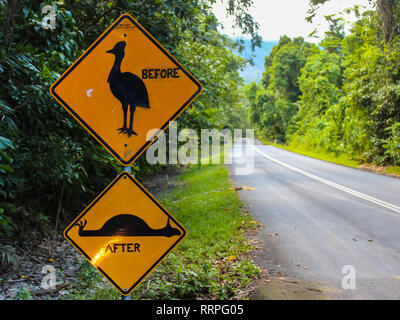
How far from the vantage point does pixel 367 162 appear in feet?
65.5

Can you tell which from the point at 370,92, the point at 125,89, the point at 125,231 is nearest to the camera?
the point at 125,231

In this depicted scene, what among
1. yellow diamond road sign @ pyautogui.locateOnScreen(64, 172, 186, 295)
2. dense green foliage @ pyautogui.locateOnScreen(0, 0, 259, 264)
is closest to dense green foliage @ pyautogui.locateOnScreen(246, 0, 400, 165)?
dense green foliage @ pyautogui.locateOnScreen(0, 0, 259, 264)

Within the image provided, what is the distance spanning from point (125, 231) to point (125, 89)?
3.57ft

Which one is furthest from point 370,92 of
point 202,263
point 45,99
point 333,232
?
point 45,99

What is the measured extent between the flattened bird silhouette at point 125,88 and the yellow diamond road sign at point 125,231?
49cm

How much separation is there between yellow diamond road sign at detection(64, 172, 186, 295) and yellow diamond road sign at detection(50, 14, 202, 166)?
311mm

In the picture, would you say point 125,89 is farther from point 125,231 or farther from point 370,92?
point 370,92

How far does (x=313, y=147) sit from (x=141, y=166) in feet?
90.9

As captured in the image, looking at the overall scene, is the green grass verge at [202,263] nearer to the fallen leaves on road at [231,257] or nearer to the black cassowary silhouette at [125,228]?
the fallen leaves on road at [231,257]

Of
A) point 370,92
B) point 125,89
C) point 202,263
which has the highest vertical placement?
point 370,92

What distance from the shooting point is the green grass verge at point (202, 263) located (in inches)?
181

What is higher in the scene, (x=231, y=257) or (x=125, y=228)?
(x=125, y=228)

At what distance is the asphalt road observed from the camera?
5.04m

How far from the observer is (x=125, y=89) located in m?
2.98
